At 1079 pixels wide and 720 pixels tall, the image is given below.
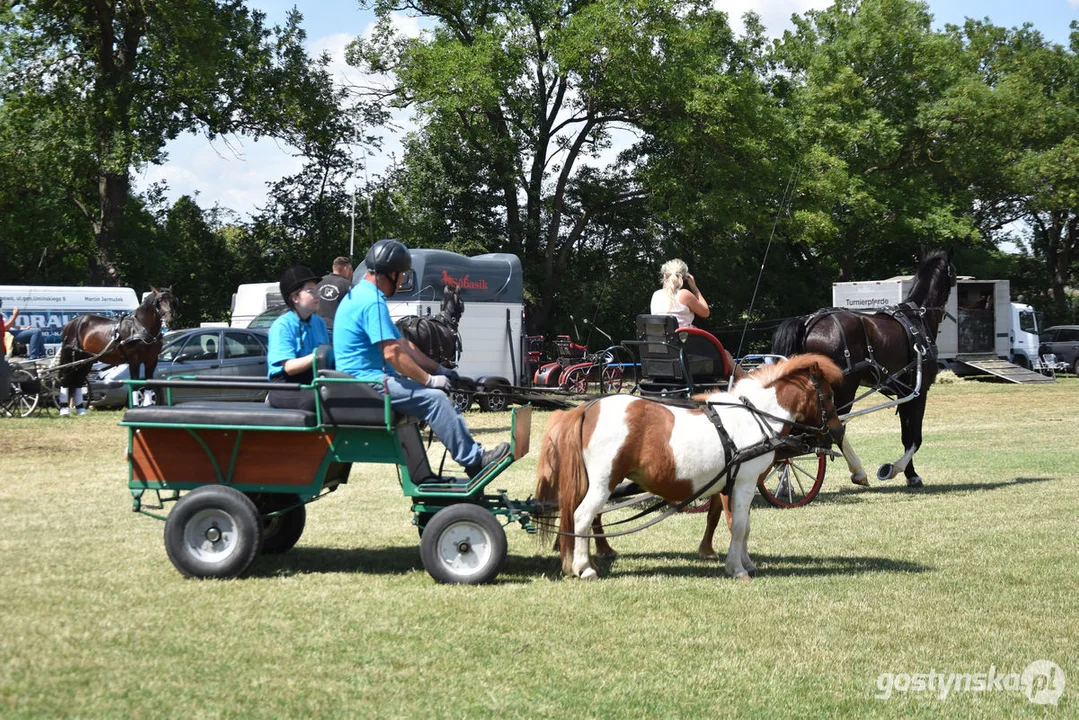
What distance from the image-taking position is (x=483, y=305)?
22.3 meters

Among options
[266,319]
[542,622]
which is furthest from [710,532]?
[266,319]

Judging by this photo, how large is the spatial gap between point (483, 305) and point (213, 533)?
1575cm

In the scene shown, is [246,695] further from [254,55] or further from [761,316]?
[761,316]

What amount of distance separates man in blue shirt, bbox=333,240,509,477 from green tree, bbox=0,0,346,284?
21729 millimetres

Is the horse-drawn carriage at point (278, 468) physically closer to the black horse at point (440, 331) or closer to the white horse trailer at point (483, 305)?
the black horse at point (440, 331)

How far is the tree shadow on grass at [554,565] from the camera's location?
7188 mm

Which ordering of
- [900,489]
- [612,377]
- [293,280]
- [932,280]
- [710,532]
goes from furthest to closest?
[612,377] < [932,280] < [900,489] < [710,532] < [293,280]

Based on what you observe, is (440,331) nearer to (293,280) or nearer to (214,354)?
(214,354)

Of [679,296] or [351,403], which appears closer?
[351,403]

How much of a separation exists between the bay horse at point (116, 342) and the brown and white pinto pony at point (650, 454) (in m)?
13.6

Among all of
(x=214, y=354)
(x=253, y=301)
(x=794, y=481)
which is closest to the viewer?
(x=794, y=481)

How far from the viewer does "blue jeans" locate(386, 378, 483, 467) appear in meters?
6.69

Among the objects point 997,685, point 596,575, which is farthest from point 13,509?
point 997,685

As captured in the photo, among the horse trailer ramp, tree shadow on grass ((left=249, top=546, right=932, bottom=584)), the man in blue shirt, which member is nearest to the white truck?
the horse trailer ramp
